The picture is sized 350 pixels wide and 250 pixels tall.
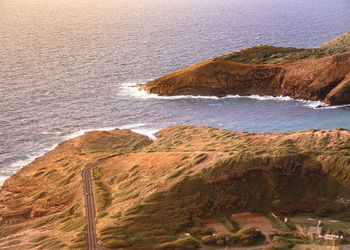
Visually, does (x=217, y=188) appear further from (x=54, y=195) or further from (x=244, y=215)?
(x=54, y=195)

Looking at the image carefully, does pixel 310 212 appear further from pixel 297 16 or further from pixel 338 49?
pixel 297 16

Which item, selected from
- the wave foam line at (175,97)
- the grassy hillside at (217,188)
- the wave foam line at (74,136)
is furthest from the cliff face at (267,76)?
the grassy hillside at (217,188)

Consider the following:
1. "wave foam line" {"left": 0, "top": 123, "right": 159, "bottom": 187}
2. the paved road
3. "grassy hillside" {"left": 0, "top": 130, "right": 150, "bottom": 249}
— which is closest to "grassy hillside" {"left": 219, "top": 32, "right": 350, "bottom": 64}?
"wave foam line" {"left": 0, "top": 123, "right": 159, "bottom": 187}

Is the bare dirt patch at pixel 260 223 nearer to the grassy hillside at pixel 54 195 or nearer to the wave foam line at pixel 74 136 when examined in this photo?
the grassy hillside at pixel 54 195

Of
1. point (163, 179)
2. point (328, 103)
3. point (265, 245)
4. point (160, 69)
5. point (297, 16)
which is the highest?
point (297, 16)

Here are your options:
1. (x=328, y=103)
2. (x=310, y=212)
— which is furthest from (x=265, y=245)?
(x=328, y=103)
